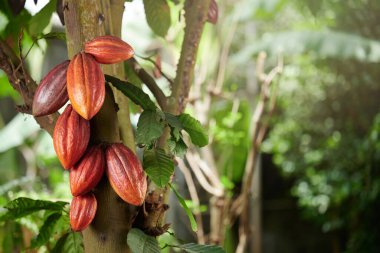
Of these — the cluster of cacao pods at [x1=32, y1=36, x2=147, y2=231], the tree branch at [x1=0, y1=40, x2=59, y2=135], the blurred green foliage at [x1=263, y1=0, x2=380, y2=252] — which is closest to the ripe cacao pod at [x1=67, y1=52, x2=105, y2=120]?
the cluster of cacao pods at [x1=32, y1=36, x2=147, y2=231]

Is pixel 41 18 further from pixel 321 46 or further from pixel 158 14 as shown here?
pixel 321 46

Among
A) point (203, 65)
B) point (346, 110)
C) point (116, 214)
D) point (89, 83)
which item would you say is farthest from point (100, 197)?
point (346, 110)

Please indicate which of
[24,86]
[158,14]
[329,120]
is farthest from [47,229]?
[329,120]

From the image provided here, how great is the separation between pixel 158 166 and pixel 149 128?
4 cm

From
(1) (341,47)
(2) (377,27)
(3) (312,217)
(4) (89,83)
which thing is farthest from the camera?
(2) (377,27)

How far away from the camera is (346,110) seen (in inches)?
163

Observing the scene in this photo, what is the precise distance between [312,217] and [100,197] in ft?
11.6

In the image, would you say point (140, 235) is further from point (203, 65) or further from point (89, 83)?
point (203, 65)

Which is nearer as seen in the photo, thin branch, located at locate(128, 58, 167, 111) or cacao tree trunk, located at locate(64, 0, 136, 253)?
cacao tree trunk, located at locate(64, 0, 136, 253)

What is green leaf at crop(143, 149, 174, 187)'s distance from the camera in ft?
1.87

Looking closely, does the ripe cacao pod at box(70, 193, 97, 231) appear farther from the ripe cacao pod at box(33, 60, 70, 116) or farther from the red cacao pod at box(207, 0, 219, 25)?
the red cacao pod at box(207, 0, 219, 25)

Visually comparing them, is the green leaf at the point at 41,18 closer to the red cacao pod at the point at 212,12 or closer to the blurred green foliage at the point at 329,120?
the red cacao pod at the point at 212,12

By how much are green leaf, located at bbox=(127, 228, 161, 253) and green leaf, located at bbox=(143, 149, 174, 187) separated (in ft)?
0.19

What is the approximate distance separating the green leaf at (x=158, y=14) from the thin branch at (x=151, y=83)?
0.28 ft
